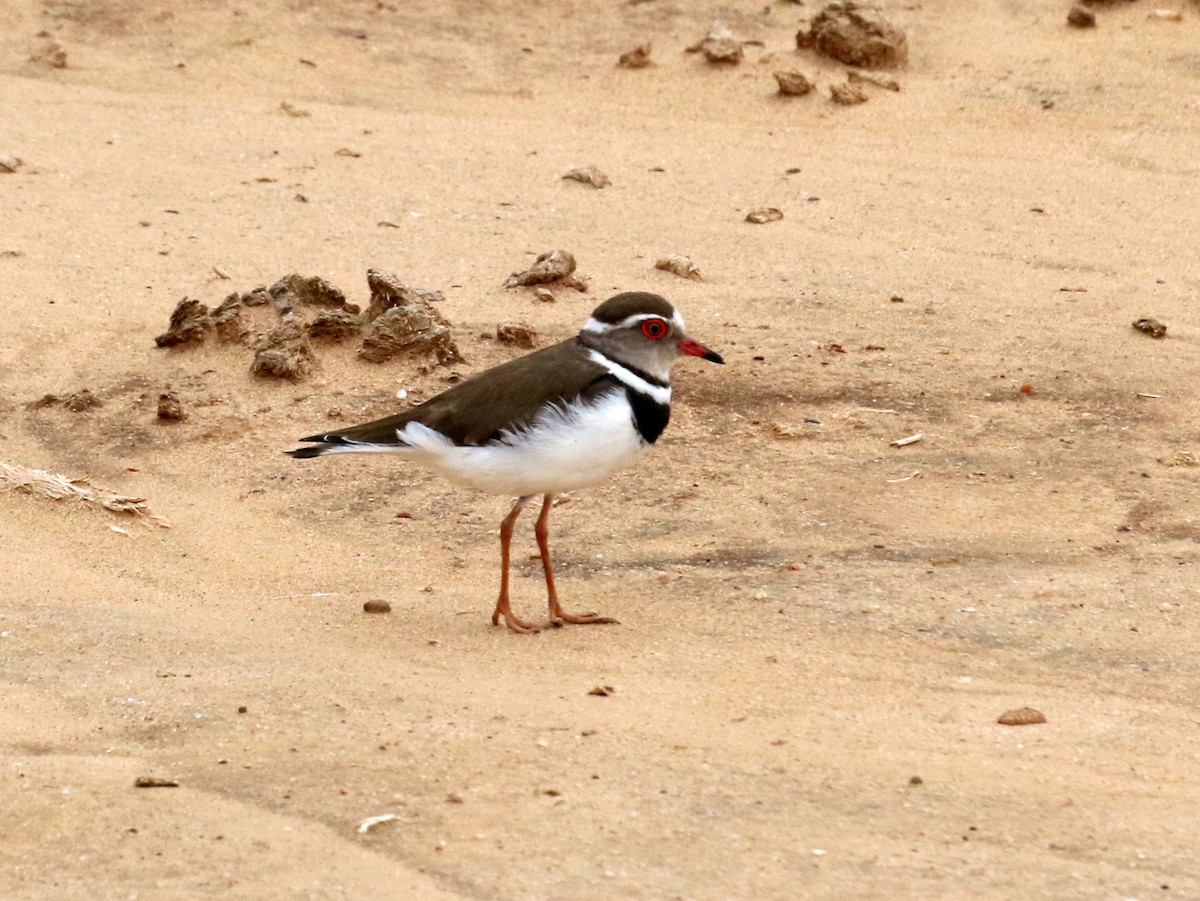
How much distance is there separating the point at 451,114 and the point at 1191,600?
7.60m

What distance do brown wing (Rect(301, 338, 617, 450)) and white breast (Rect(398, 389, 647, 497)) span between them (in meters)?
0.05

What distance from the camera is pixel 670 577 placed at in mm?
6375

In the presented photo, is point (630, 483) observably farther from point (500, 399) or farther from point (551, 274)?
point (551, 274)

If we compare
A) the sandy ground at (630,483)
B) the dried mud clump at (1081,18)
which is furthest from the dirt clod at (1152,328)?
the dried mud clump at (1081,18)

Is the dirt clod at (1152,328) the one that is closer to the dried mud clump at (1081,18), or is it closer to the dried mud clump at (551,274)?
the dried mud clump at (551,274)

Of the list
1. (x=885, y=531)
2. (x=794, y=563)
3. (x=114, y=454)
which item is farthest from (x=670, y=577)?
(x=114, y=454)

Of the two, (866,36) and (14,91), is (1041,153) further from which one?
(14,91)

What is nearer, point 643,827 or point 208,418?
point 643,827

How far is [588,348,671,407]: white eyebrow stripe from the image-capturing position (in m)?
6.06

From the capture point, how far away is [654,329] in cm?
624

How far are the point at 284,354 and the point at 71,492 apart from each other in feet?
5.30

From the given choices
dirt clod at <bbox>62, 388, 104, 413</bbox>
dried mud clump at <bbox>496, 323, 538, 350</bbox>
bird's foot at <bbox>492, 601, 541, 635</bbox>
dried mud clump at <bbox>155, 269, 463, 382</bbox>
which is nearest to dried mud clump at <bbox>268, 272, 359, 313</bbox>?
dried mud clump at <bbox>155, 269, 463, 382</bbox>

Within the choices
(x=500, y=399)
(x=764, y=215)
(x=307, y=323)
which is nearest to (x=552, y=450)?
(x=500, y=399)

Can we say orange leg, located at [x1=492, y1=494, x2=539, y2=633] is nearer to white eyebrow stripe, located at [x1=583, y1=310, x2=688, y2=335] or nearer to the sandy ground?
the sandy ground
